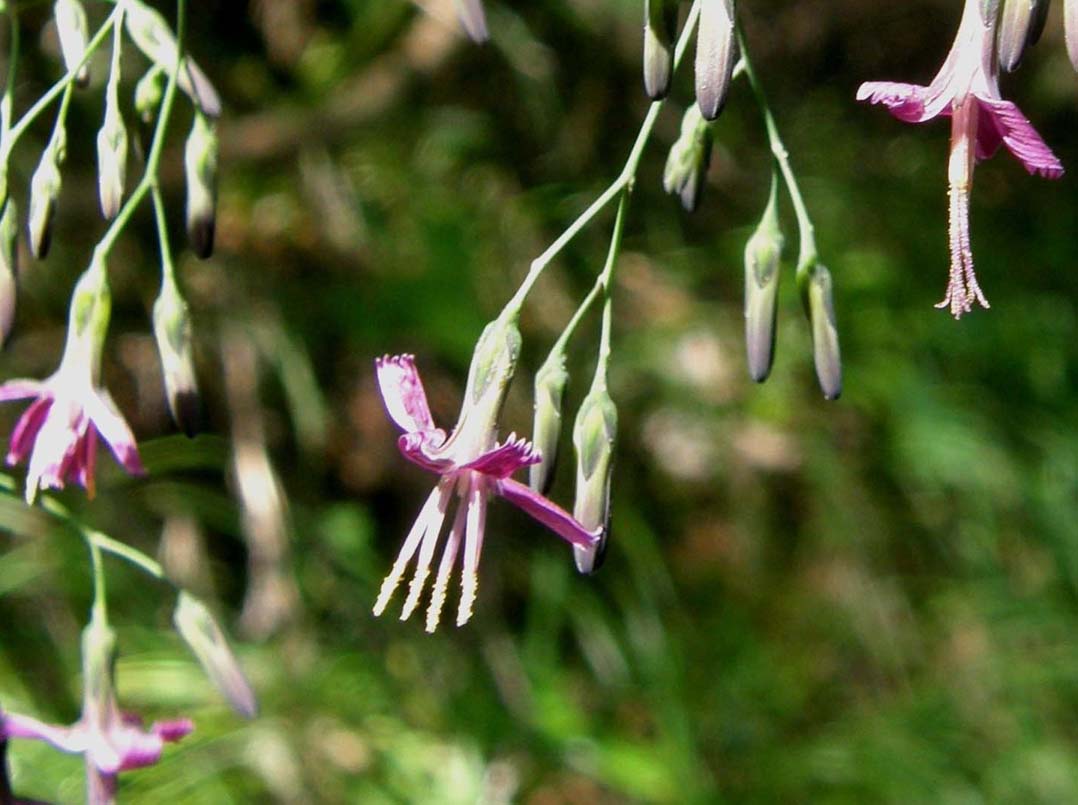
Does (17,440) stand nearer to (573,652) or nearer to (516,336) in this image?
(516,336)

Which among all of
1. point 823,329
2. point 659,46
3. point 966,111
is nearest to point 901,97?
point 966,111

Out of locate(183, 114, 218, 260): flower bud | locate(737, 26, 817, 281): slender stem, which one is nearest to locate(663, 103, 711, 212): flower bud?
locate(737, 26, 817, 281): slender stem

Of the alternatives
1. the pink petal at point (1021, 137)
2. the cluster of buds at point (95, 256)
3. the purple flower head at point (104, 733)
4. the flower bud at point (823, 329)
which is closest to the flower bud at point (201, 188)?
the cluster of buds at point (95, 256)

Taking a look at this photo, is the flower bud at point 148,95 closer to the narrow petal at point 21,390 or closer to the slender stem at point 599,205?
the narrow petal at point 21,390

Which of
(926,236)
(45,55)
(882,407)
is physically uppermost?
(45,55)

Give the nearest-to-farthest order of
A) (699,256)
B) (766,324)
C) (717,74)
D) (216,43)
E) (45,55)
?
(717,74), (766,324), (45,55), (216,43), (699,256)

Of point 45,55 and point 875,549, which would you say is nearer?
point 45,55

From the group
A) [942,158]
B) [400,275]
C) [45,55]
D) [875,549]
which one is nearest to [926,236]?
[942,158]
